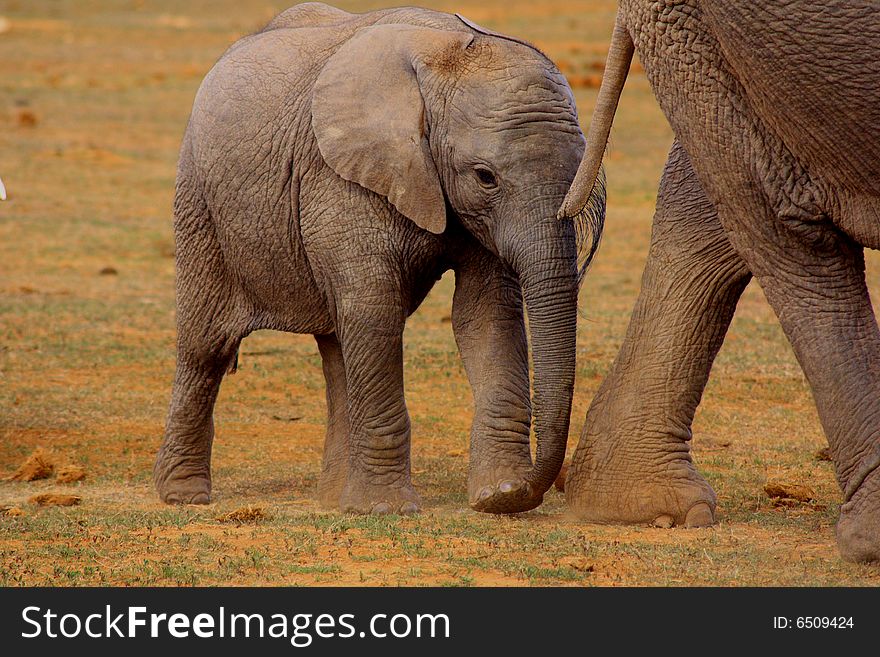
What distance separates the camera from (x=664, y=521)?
600 centimetres

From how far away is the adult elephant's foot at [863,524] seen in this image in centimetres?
499

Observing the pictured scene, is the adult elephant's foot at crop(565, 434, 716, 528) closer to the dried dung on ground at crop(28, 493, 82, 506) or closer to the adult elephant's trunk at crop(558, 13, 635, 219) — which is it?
the adult elephant's trunk at crop(558, 13, 635, 219)

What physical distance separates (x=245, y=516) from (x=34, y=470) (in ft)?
5.00

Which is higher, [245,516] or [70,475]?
[70,475]

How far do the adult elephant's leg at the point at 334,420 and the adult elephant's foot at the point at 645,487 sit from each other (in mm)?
1196

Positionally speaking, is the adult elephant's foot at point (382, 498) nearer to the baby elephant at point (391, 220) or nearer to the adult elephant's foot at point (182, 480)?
the baby elephant at point (391, 220)

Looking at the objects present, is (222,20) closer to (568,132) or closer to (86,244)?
(86,244)

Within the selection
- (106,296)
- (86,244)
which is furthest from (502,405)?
(86,244)

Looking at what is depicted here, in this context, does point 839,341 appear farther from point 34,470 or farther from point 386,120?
point 34,470

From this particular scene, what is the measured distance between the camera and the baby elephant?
19.3 ft

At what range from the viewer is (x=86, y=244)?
1362cm

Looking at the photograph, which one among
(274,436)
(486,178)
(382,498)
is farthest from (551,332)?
(274,436)

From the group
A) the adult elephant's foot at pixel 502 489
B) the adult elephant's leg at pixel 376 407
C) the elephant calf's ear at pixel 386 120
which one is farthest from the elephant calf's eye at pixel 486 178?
the adult elephant's foot at pixel 502 489
